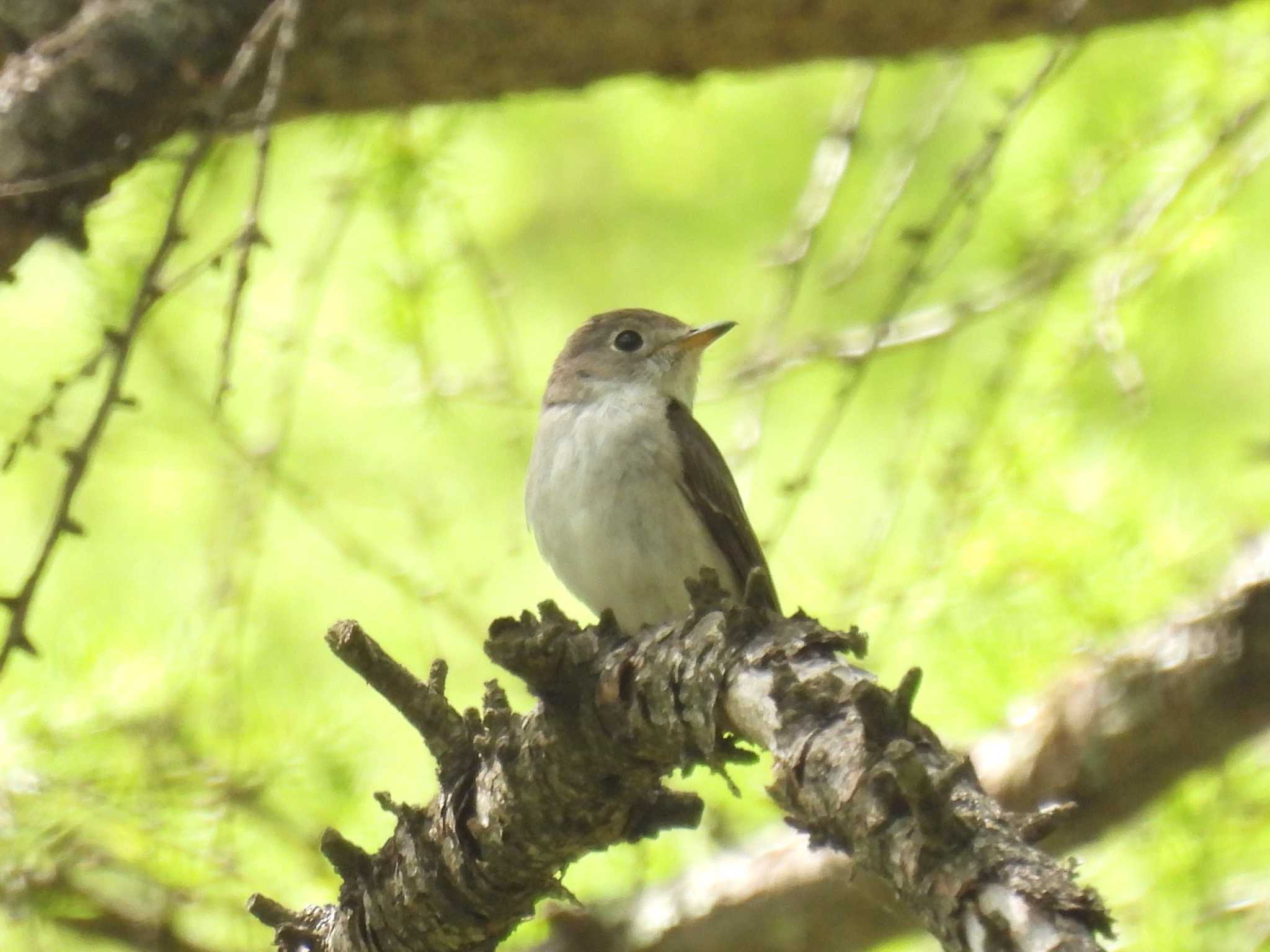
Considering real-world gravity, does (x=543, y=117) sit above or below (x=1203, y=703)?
above

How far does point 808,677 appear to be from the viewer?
2273mm

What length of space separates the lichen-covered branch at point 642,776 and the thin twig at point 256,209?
0.84 meters

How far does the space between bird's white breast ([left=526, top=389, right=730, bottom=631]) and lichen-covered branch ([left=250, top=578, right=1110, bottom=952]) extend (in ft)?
4.26

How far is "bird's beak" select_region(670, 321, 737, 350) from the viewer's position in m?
5.20

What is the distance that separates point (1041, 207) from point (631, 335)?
1397 mm

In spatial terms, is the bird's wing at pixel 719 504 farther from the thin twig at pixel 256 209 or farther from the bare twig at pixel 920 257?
the thin twig at pixel 256 209

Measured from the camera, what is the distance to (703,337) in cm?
521

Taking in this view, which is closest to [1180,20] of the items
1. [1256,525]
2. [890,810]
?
[1256,525]

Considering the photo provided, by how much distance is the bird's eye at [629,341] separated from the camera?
5324mm

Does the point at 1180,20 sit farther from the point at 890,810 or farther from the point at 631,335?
the point at 890,810

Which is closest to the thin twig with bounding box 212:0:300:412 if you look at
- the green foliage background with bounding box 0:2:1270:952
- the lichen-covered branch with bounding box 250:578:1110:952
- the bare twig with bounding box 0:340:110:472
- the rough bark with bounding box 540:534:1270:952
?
the bare twig with bounding box 0:340:110:472

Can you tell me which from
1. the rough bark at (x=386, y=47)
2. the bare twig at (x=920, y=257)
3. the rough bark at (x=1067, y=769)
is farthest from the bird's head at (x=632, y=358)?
the rough bark at (x=1067, y=769)

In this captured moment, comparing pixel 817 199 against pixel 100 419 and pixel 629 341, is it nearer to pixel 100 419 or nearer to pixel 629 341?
pixel 629 341

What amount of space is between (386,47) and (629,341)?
4.15ft
